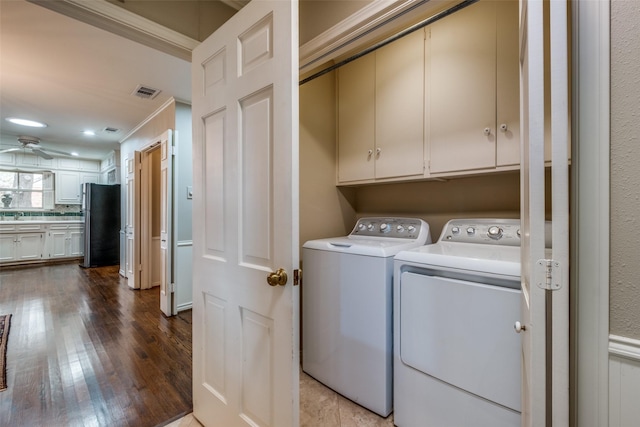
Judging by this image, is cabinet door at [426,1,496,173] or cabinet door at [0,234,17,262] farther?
cabinet door at [0,234,17,262]

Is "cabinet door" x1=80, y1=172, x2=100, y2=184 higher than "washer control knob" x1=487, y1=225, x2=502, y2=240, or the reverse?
"cabinet door" x1=80, y1=172, x2=100, y2=184

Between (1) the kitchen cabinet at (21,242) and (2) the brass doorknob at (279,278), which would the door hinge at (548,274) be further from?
(1) the kitchen cabinet at (21,242)

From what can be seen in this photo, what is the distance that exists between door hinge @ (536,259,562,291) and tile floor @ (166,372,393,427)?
1.35 metres

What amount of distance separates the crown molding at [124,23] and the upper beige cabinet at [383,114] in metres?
1.18

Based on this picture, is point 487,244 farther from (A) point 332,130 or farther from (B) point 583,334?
(A) point 332,130

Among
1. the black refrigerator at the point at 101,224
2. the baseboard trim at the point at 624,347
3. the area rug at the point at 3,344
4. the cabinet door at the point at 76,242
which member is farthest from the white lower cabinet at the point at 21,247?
the baseboard trim at the point at 624,347

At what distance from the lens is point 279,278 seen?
40.3 inches

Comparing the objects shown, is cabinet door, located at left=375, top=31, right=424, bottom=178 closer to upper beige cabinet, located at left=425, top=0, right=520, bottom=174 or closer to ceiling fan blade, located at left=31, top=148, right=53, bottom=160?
upper beige cabinet, located at left=425, top=0, right=520, bottom=174

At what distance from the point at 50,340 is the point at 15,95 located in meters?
2.80

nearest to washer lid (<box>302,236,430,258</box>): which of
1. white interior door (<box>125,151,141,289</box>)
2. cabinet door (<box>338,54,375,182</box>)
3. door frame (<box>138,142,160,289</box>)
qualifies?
cabinet door (<box>338,54,375,182</box>)

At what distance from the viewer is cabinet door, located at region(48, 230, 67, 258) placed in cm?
592

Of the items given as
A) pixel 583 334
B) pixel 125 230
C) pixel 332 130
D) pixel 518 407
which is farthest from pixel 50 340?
pixel 583 334

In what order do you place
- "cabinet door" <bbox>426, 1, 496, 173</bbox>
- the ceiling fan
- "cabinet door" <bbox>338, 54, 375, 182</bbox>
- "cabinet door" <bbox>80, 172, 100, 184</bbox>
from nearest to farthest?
1. "cabinet door" <bbox>426, 1, 496, 173</bbox>
2. "cabinet door" <bbox>338, 54, 375, 182</bbox>
3. the ceiling fan
4. "cabinet door" <bbox>80, 172, 100, 184</bbox>

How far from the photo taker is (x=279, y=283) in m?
1.02
